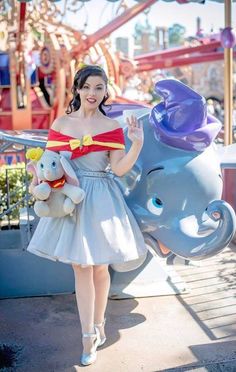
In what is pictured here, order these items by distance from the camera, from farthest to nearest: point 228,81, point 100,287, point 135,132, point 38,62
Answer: point 38,62 < point 228,81 < point 100,287 < point 135,132

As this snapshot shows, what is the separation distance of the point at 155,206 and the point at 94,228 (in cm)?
42

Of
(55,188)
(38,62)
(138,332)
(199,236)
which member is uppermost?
(38,62)

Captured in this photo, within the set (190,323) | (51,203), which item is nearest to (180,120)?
(51,203)

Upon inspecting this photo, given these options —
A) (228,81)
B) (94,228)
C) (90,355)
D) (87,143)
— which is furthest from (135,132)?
(228,81)

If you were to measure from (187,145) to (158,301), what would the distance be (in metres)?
1.13

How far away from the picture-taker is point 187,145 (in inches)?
96.8

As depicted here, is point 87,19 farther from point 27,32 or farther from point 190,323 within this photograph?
point 190,323

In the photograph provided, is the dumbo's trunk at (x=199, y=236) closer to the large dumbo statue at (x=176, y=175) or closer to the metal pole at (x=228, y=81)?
the large dumbo statue at (x=176, y=175)

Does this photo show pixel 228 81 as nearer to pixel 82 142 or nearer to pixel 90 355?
pixel 82 142

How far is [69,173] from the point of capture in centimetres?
218

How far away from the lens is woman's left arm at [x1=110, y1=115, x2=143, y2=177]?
2.12 m

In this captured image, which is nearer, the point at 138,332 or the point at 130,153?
the point at 130,153

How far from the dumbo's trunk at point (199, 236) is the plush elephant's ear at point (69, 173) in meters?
0.52

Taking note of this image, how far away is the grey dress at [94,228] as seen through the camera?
6.98ft
